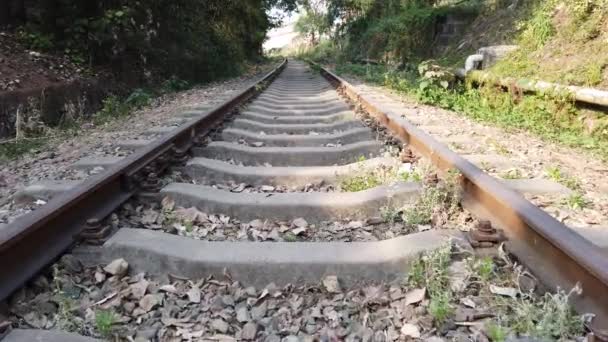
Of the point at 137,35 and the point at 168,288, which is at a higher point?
the point at 137,35

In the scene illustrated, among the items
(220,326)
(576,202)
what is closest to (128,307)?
(220,326)

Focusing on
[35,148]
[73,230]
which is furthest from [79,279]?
[35,148]

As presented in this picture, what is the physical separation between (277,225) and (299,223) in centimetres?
10

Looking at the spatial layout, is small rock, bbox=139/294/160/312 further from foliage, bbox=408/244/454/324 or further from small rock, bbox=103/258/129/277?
foliage, bbox=408/244/454/324

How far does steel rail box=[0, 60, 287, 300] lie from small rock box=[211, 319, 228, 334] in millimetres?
646

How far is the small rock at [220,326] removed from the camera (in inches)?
62.0

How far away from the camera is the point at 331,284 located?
5.79 ft

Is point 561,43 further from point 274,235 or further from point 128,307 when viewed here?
point 128,307

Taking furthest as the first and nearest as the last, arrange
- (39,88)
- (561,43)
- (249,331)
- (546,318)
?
(561,43) → (39,88) → (249,331) → (546,318)

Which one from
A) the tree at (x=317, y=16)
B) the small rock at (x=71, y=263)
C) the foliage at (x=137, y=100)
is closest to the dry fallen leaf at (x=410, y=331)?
the small rock at (x=71, y=263)

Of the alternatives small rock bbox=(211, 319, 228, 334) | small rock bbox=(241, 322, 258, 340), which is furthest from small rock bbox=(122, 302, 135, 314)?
small rock bbox=(241, 322, 258, 340)

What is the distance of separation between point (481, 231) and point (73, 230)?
1.59 metres

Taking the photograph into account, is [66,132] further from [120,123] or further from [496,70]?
[496,70]

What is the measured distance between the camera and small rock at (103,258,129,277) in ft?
6.04
